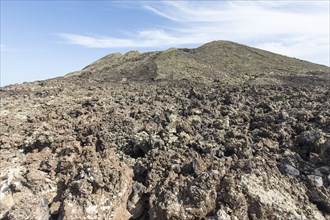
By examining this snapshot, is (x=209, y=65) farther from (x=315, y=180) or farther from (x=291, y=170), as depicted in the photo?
(x=315, y=180)

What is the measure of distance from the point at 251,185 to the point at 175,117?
4.48m

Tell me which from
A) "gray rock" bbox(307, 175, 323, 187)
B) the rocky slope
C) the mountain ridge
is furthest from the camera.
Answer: the mountain ridge

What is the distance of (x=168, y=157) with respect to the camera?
906 centimetres

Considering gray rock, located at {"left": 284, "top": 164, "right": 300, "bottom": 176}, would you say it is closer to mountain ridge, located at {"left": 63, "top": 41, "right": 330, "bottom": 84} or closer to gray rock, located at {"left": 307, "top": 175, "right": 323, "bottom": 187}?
gray rock, located at {"left": 307, "top": 175, "right": 323, "bottom": 187}

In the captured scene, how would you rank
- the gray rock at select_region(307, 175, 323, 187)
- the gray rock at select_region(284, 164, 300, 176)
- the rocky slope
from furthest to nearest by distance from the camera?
the gray rock at select_region(284, 164, 300, 176) < the gray rock at select_region(307, 175, 323, 187) < the rocky slope

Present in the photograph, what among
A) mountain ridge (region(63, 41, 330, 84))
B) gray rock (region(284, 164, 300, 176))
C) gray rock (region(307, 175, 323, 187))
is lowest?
gray rock (region(307, 175, 323, 187))

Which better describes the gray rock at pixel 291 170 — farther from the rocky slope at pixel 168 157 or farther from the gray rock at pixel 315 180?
the gray rock at pixel 315 180

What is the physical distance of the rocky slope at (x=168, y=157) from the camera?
7570 mm

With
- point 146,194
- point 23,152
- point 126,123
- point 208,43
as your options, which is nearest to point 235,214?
point 146,194

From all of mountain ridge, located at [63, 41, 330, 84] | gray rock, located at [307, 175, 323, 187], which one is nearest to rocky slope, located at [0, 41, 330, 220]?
gray rock, located at [307, 175, 323, 187]

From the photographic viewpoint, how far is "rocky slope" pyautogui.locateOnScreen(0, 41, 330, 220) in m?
7.57

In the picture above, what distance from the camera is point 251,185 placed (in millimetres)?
7871

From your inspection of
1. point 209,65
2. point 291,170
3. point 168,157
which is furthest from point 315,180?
point 209,65

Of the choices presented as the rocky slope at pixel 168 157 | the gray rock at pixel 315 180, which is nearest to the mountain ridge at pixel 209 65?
→ the rocky slope at pixel 168 157
